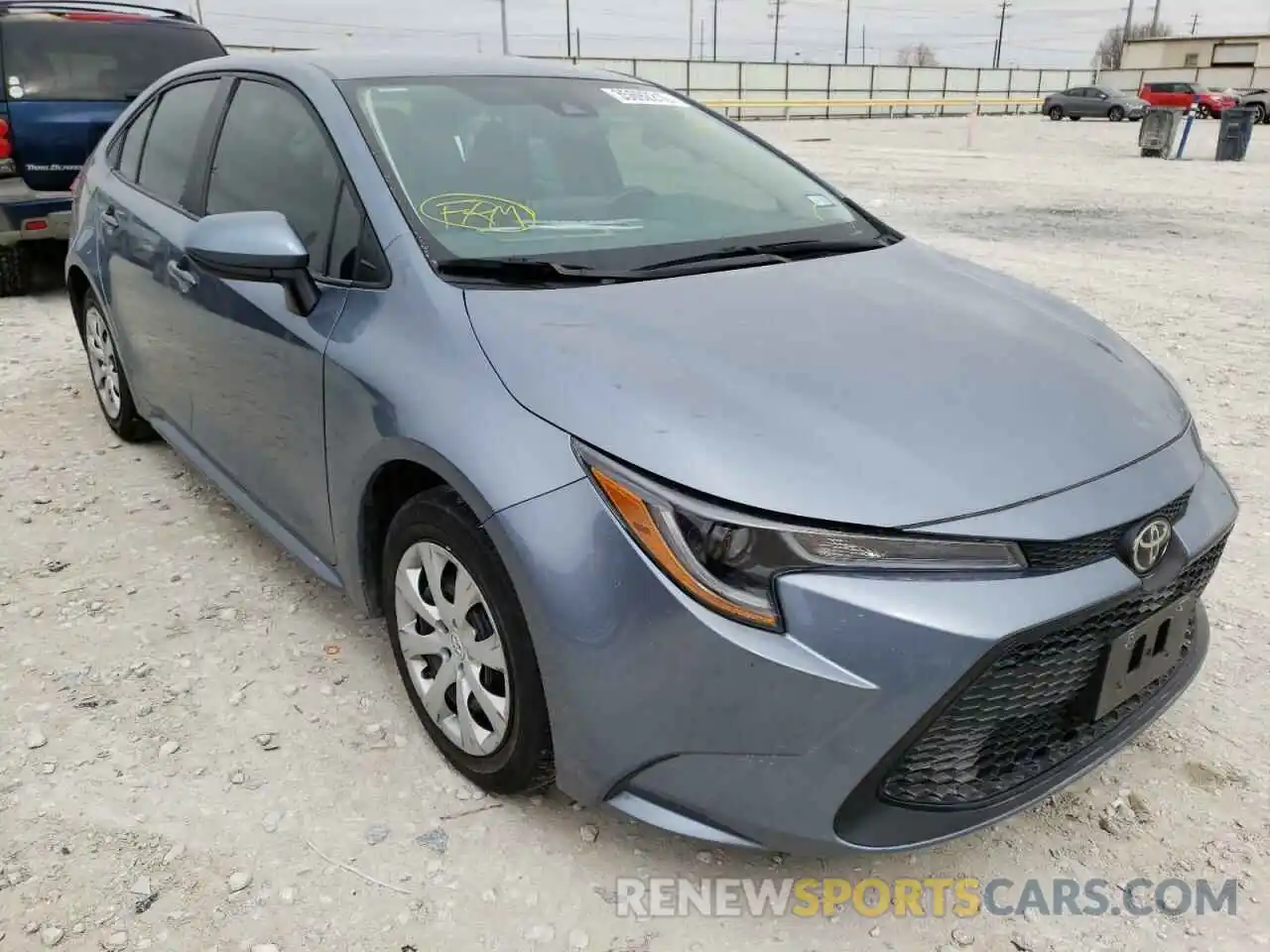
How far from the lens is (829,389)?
1.88m

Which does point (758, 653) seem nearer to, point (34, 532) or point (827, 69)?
point (34, 532)

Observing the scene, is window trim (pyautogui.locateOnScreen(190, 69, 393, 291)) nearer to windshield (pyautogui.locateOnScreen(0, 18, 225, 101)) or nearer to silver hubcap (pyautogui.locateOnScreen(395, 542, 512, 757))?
silver hubcap (pyautogui.locateOnScreen(395, 542, 512, 757))

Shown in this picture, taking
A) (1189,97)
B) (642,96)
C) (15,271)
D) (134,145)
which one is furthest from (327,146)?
(1189,97)

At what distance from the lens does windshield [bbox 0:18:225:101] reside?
5992 mm

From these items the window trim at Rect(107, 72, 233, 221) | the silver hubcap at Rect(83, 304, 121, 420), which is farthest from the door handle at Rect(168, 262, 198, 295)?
the silver hubcap at Rect(83, 304, 121, 420)

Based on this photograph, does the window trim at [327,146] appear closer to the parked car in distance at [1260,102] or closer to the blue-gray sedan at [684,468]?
the blue-gray sedan at [684,468]

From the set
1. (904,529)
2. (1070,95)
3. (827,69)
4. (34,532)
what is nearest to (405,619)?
(904,529)

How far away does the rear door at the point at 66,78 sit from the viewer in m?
5.98

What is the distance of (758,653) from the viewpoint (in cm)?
161

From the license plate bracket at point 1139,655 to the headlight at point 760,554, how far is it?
1.15ft

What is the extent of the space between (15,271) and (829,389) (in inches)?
265

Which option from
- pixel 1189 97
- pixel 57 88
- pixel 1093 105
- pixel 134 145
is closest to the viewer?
pixel 134 145

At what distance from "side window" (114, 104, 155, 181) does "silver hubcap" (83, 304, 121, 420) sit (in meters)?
0.61

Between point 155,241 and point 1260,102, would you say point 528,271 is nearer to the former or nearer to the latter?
point 155,241
